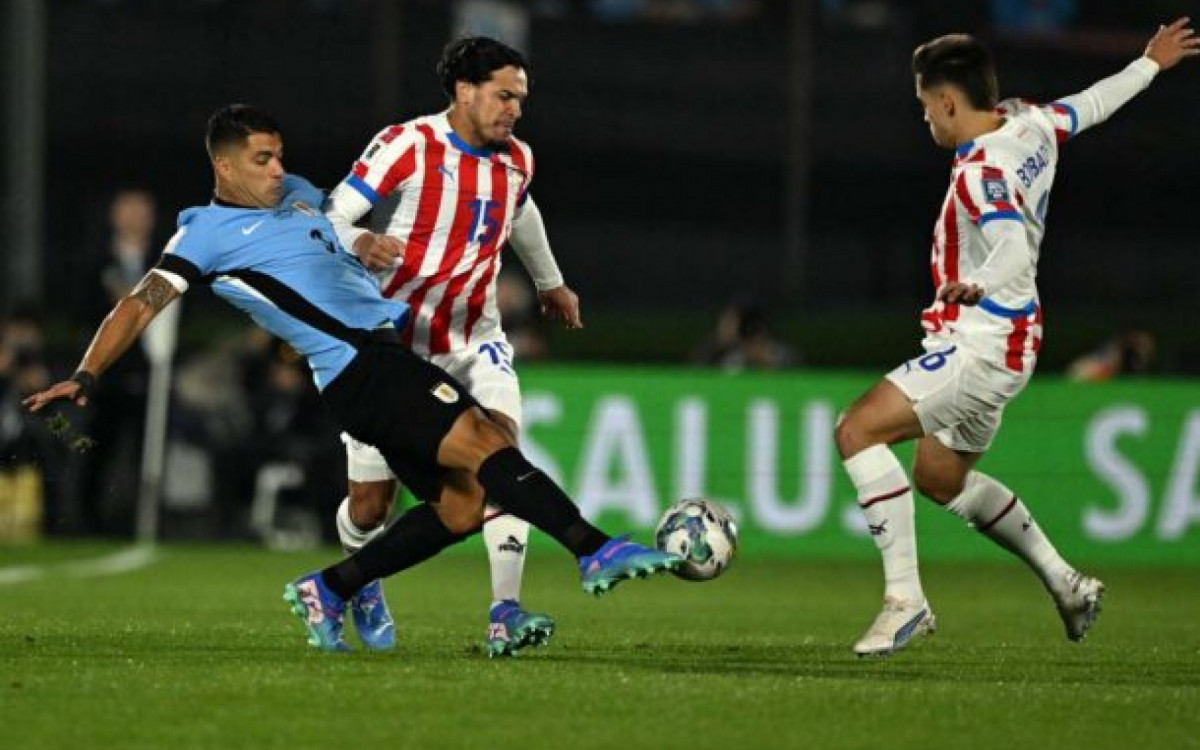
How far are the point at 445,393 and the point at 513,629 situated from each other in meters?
0.82

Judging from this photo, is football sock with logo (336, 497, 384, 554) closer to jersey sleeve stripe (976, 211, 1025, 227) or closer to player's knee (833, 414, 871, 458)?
player's knee (833, 414, 871, 458)

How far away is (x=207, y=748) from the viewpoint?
6848mm

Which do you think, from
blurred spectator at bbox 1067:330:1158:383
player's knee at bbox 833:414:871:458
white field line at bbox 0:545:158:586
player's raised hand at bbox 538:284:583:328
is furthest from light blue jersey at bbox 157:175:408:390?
blurred spectator at bbox 1067:330:1158:383

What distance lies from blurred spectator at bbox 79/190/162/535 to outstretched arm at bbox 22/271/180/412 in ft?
31.2

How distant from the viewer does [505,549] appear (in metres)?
9.52

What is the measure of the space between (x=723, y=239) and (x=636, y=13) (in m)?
3.36

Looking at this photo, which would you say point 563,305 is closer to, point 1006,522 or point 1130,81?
point 1006,522

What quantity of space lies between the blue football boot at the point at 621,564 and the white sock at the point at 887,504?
4.88 ft

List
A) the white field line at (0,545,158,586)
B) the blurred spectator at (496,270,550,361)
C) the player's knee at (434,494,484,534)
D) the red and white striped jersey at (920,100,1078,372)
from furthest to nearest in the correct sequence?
the blurred spectator at (496,270,550,361) → the white field line at (0,545,158,586) → the red and white striped jersey at (920,100,1078,372) → the player's knee at (434,494,484,534)

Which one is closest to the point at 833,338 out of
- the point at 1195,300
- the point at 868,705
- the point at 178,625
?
the point at 1195,300

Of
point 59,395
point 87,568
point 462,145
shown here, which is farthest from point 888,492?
point 87,568

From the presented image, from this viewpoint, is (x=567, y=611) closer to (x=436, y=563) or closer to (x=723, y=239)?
(x=436, y=563)

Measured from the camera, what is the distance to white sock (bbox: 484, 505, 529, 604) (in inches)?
370

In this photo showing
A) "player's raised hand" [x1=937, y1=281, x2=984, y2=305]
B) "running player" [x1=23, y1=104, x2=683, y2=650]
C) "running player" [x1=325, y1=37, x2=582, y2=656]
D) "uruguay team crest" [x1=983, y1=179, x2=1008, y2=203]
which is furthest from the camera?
"running player" [x1=325, y1=37, x2=582, y2=656]
